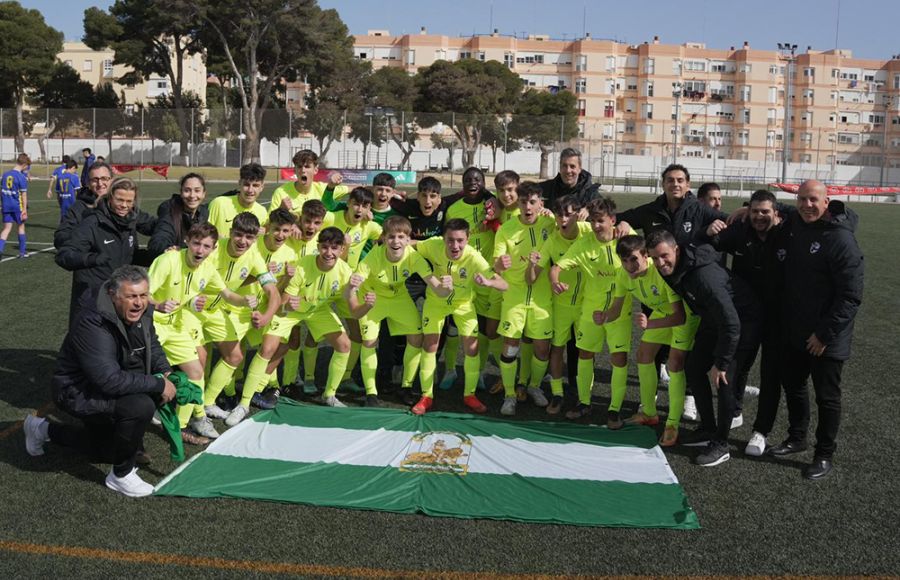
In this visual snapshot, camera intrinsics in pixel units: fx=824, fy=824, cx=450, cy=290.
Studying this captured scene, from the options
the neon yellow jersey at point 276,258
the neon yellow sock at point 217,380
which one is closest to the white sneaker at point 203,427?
the neon yellow sock at point 217,380

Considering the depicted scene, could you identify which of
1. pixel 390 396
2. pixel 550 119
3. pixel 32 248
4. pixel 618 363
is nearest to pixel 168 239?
pixel 390 396

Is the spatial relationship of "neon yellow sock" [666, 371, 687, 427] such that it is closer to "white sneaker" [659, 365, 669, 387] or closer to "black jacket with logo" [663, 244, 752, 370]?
"black jacket with logo" [663, 244, 752, 370]

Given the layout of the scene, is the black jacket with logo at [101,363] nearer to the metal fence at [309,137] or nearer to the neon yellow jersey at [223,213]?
the neon yellow jersey at [223,213]

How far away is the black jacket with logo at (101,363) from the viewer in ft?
16.0

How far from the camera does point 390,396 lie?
725cm

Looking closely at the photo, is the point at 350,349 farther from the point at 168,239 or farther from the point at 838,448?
the point at 838,448

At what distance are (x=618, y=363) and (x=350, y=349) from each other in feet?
7.45

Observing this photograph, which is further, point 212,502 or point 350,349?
point 350,349

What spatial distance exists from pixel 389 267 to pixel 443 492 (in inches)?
93.7

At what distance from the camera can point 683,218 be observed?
682 centimetres

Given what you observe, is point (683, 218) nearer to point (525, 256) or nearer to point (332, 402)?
point (525, 256)

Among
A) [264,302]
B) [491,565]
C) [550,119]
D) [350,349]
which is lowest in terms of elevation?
[491,565]

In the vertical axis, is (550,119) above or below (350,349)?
above

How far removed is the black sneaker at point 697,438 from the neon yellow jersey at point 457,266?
6.52 ft
